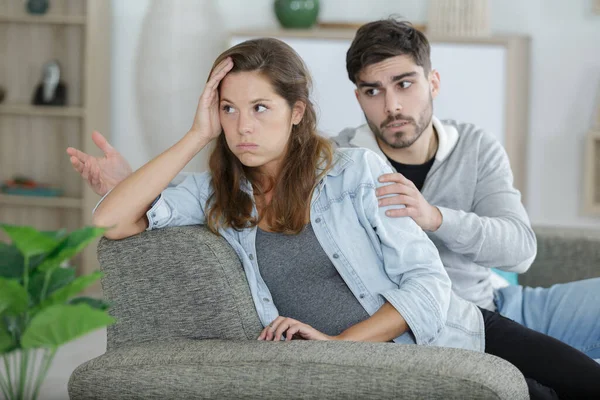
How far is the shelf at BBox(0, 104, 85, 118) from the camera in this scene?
4332 mm

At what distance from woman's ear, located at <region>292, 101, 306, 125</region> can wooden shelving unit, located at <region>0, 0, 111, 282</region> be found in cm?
259

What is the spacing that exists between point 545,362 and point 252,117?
2.44 ft

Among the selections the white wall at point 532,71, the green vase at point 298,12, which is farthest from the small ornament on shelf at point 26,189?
the green vase at point 298,12

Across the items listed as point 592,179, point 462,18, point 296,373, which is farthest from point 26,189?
point 296,373

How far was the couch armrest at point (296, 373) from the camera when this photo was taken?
1304 millimetres

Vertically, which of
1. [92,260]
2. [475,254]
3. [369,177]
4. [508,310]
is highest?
[369,177]

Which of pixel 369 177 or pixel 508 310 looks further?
A: pixel 508 310

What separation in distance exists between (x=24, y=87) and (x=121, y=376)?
3.34 meters

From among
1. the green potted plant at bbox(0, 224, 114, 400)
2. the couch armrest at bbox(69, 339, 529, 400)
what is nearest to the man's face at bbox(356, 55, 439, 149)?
the couch armrest at bbox(69, 339, 529, 400)

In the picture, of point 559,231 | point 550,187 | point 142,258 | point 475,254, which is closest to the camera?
point 142,258

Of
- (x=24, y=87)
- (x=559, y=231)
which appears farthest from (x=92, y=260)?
(x=559, y=231)

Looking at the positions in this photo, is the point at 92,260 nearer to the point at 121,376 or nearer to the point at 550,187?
the point at 550,187

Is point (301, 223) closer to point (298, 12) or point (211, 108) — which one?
point (211, 108)

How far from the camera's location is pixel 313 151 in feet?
6.16
